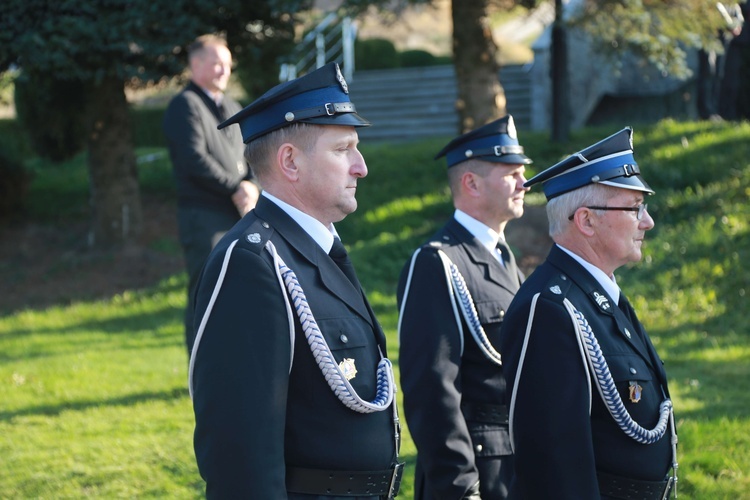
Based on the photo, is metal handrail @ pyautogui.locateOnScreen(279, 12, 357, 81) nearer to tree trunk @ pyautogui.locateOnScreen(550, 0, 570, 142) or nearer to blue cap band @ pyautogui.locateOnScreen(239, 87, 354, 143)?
tree trunk @ pyautogui.locateOnScreen(550, 0, 570, 142)

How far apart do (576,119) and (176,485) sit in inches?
636

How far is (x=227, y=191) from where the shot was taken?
6.83 metres

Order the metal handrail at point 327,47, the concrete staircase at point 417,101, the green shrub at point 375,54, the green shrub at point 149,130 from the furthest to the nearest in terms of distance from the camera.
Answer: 1. the green shrub at point 375,54
2. the green shrub at point 149,130
3. the metal handrail at point 327,47
4. the concrete staircase at point 417,101

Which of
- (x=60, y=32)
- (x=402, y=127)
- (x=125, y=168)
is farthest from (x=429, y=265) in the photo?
(x=402, y=127)

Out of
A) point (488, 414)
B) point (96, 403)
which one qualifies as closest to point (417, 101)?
point (96, 403)

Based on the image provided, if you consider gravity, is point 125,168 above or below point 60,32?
below

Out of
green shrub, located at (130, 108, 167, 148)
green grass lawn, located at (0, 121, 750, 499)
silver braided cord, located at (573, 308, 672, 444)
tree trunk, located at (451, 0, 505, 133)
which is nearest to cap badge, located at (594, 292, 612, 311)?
silver braided cord, located at (573, 308, 672, 444)

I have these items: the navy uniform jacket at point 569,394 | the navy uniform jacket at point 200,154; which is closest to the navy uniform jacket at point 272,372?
the navy uniform jacket at point 569,394

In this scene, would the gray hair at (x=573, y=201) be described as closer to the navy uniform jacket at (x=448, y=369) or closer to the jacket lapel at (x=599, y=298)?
the jacket lapel at (x=599, y=298)

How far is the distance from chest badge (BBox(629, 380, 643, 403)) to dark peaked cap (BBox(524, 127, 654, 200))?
2.27 feet

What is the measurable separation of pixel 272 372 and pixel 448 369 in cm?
150

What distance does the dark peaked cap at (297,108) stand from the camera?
3012 mm

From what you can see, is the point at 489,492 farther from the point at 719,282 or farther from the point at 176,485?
the point at 719,282

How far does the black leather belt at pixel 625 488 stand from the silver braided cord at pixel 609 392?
14 cm
